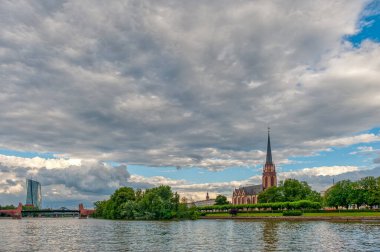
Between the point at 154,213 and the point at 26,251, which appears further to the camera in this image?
the point at 154,213

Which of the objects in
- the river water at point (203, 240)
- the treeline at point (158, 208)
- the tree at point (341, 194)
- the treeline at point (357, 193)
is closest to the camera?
the river water at point (203, 240)

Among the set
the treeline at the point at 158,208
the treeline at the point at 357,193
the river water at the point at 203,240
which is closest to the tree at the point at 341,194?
the treeline at the point at 357,193

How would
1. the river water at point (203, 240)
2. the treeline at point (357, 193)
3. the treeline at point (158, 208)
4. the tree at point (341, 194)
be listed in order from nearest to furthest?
the river water at point (203, 240) < the treeline at point (357, 193) < the treeline at point (158, 208) < the tree at point (341, 194)

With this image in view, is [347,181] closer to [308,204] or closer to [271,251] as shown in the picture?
[308,204]

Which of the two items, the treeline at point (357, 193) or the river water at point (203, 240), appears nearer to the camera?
the river water at point (203, 240)

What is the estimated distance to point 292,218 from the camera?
136 metres

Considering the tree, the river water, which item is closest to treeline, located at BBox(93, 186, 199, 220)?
the tree

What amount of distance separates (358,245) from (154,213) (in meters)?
113

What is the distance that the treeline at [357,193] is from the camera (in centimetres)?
14575

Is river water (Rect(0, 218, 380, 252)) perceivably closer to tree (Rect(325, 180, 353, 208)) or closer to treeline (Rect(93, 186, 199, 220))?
treeline (Rect(93, 186, 199, 220))

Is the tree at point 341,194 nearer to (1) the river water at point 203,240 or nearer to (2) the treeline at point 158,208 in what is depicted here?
(2) the treeline at point 158,208

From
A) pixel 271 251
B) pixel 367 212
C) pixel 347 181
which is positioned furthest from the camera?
pixel 347 181

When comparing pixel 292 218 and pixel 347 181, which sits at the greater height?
pixel 347 181

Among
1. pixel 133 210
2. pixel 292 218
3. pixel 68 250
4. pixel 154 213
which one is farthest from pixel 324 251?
pixel 133 210
